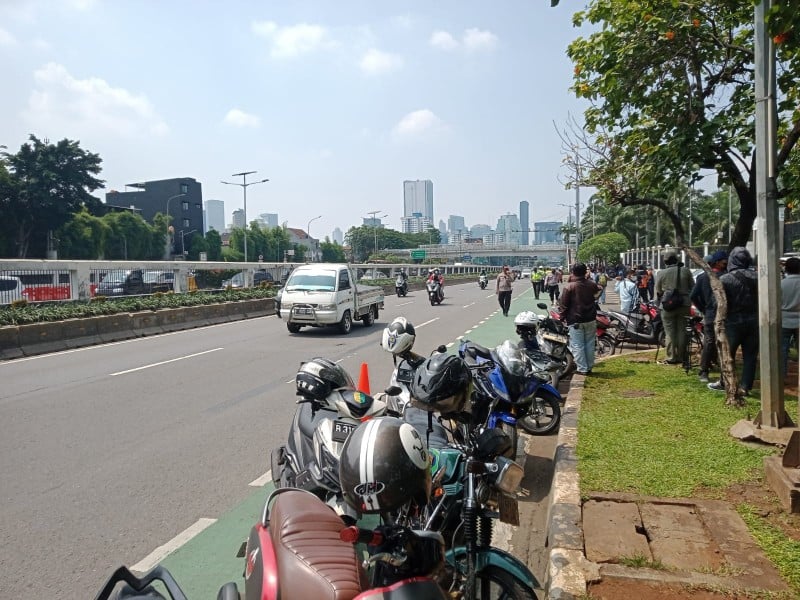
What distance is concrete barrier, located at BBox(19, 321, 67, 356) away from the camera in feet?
42.8

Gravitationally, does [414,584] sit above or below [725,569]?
above

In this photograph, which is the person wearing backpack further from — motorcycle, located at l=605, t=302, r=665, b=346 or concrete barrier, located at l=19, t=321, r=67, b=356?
concrete barrier, located at l=19, t=321, r=67, b=356

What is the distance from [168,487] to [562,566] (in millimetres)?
3181

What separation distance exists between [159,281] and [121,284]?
6.10 feet

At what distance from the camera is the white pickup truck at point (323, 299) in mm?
16172

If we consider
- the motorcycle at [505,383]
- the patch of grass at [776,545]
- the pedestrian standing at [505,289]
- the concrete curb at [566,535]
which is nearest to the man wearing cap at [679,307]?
the motorcycle at [505,383]

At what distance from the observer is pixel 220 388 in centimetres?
919

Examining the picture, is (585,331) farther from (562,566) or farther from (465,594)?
(465,594)

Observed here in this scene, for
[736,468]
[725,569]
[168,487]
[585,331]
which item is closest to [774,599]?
[725,569]

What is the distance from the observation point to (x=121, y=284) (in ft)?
59.8

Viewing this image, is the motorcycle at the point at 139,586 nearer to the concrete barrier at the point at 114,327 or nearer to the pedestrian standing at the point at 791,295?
the pedestrian standing at the point at 791,295

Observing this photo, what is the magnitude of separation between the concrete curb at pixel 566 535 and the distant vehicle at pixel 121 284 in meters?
15.1

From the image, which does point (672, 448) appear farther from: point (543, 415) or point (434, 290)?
point (434, 290)

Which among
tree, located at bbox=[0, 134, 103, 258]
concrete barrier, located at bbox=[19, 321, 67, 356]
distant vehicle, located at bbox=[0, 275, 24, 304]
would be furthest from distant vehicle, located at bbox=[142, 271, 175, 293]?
tree, located at bbox=[0, 134, 103, 258]
